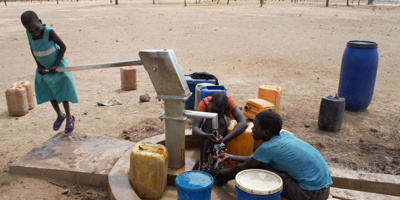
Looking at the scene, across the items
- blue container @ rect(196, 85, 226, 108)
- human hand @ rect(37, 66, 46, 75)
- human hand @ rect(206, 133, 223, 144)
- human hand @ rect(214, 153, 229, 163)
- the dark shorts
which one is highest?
human hand @ rect(37, 66, 46, 75)

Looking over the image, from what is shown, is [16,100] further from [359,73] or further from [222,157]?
[359,73]

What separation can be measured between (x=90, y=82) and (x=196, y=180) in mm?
5334

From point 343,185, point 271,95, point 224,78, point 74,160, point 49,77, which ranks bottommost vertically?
point 343,185

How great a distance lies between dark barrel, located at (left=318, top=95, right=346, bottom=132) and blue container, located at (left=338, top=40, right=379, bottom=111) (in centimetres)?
98

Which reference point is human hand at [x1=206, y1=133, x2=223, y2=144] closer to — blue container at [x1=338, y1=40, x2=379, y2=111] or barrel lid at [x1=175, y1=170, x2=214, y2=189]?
barrel lid at [x1=175, y1=170, x2=214, y2=189]

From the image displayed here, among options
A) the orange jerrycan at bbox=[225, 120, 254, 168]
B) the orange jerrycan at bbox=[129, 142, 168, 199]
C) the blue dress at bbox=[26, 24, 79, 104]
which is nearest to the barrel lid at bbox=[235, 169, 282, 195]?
the orange jerrycan at bbox=[129, 142, 168, 199]

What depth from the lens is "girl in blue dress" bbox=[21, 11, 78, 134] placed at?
3.52m

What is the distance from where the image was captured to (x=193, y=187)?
2570 mm

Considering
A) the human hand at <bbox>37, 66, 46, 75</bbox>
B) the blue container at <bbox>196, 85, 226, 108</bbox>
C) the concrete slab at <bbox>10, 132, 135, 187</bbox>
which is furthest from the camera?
the blue container at <bbox>196, 85, 226, 108</bbox>

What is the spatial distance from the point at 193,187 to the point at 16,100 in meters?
4.00

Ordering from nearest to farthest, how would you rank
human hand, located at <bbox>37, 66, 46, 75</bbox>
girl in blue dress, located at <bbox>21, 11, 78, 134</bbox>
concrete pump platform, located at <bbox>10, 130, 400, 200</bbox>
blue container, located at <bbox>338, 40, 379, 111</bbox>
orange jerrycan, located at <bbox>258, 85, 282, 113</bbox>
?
concrete pump platform, located at <bbox>10, 130, 400, 200</bbox>, girl in blue dress, located at <bbox>21, 11, 78, 134</bbox>, human hand, located at <bbox>37, 66, 46, 75</bbox>, orange jerrycan, located at <bbox>258, 85, 282, 113</bbox>, blue container, located at <bbox>338, 40, 379, 111</bbox>

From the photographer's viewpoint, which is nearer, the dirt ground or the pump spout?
the pump spout

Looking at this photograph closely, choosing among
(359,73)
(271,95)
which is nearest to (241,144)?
(271,95)

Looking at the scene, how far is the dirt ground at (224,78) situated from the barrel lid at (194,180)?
3.31 feet
